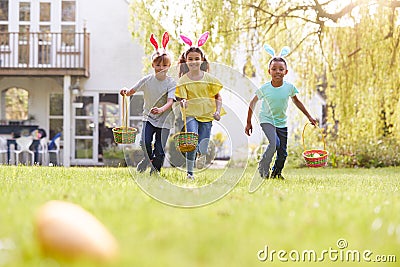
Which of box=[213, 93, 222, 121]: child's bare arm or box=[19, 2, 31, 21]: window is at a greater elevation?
box=[19, 2, 31, 21]: window

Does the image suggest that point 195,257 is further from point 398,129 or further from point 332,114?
point 332,114

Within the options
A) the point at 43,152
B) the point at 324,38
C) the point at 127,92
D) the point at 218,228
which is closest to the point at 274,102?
the point at 127,92

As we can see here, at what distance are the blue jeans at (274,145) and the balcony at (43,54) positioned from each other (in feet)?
37.8

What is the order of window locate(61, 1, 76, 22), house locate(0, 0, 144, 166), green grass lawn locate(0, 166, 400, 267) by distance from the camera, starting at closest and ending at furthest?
green grass lawn locate(0, 166, 400, 267), house locate(0, 0, 144, 166), window locate(61, 1, 76, 22)

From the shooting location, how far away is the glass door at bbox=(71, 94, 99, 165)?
19750 millimetres

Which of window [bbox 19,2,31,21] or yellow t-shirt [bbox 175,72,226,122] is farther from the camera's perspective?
window [bbox 19,2,31,21]

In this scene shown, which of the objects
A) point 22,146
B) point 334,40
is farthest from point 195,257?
point 22,146

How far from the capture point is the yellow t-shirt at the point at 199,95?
7.43 m

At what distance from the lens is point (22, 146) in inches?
656

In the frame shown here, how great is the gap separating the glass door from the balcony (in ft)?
3.48

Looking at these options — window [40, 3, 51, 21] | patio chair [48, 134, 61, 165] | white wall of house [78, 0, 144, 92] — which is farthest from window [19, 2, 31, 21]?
patio chair [48, 134, 61, 165]

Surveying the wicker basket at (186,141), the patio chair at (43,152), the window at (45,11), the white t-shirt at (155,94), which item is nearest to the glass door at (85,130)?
the patio chair at (43,152)

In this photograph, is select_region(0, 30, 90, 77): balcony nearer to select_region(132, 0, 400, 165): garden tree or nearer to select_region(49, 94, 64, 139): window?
select_region(49, 94, 64, 139): window

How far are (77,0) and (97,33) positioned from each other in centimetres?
125
